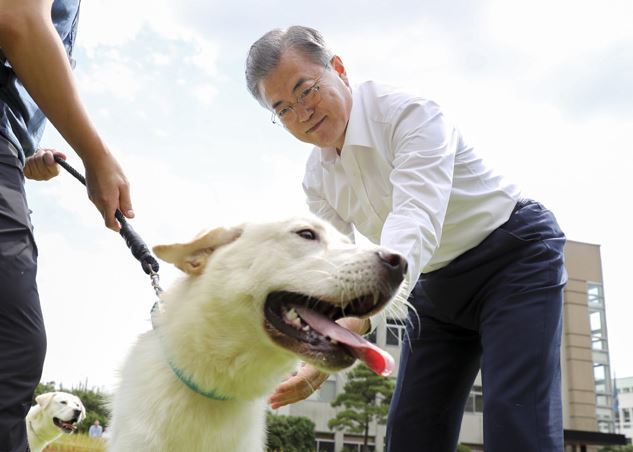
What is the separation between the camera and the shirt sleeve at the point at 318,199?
3.43 m

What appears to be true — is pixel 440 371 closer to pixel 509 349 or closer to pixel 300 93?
pixel 509 349

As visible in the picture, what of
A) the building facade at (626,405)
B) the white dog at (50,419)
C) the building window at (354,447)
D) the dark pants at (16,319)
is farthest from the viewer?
the building facade at (626,405)

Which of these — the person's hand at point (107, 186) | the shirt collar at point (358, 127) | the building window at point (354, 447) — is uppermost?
the shirt collar at point (358, 127)

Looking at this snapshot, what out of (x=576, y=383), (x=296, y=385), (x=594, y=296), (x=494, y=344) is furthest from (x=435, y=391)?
(x=594, y=296)

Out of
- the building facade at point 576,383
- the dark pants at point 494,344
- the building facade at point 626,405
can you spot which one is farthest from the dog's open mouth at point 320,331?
the building facade at point 626,405

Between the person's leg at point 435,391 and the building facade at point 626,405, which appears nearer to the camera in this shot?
the person's leg at point 435,391

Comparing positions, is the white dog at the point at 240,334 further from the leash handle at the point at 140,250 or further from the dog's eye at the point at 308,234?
the leash handle at the point at 140,250

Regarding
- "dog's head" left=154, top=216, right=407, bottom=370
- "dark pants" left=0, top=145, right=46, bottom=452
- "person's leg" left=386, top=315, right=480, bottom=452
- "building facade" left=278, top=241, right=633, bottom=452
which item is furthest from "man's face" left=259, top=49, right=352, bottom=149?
"building facade" left=278, top=241, right=633, bottom=452

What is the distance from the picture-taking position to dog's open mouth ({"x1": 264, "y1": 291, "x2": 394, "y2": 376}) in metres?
2.11

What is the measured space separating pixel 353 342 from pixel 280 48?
5.33 ft

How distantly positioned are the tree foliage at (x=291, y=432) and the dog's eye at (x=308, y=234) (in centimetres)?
2461

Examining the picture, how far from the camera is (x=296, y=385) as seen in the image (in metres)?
2.69

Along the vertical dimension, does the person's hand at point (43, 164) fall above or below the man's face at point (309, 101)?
below

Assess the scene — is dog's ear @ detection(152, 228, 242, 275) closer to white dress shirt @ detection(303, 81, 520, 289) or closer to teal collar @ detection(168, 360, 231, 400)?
teal collar @ detection(168, 360, 231, 400)
